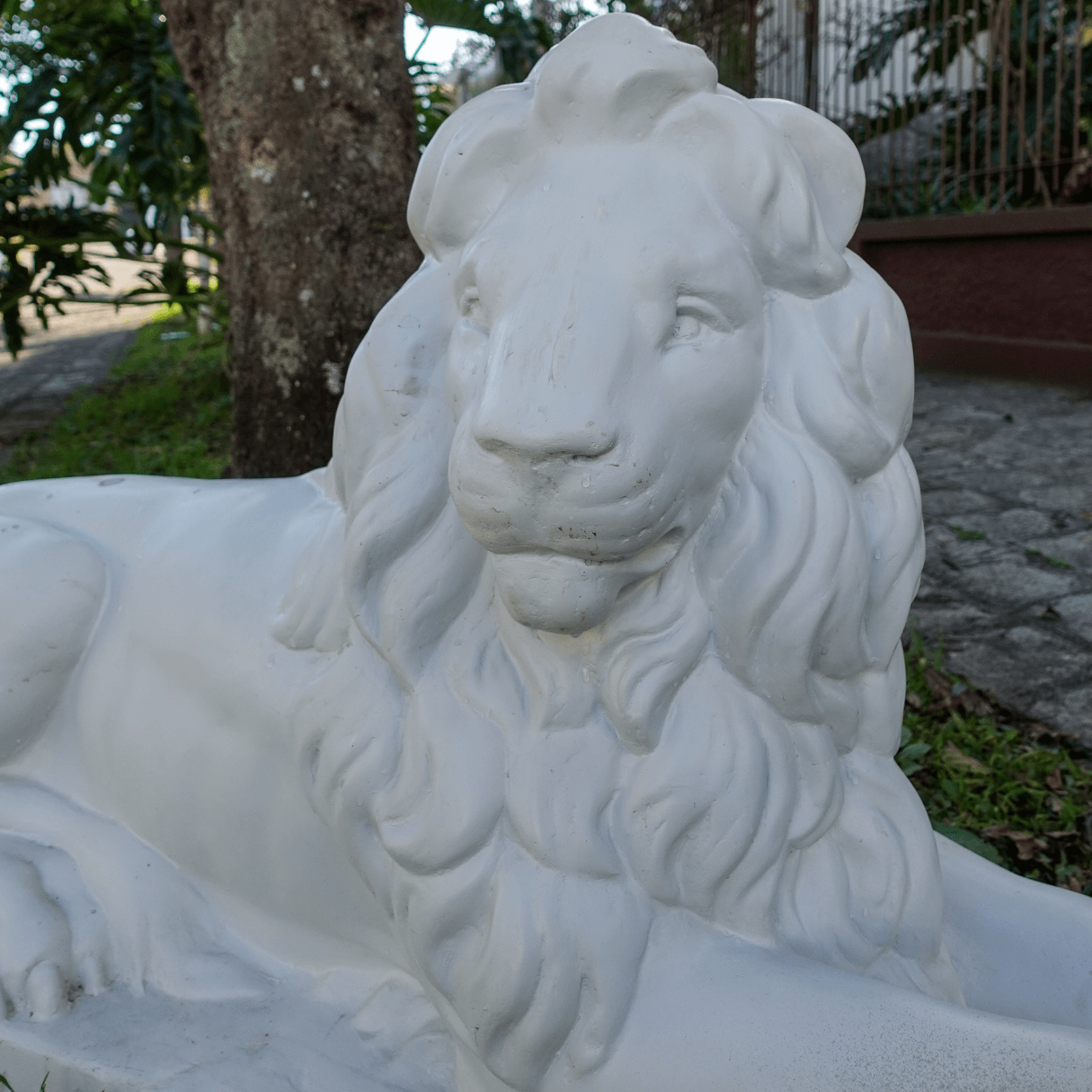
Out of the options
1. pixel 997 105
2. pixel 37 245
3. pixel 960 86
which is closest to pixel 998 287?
pixel 960 86

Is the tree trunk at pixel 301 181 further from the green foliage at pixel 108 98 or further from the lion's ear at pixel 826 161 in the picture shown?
the lion's ear at pixel 826 161

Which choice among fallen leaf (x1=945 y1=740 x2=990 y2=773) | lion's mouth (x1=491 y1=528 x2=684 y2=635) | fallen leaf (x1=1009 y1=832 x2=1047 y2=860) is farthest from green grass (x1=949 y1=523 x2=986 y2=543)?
lion's mouth (x1=491 y1=528 x2=684 y2=635)

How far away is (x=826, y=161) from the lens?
1.09m

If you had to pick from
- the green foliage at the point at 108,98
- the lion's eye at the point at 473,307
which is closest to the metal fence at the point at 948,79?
the green foliage at the point at 108,98

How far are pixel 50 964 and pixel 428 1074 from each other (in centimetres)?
50

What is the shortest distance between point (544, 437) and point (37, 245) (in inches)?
197

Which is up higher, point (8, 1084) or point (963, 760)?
point (8, 1084)

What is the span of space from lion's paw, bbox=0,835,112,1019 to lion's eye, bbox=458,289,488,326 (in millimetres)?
925

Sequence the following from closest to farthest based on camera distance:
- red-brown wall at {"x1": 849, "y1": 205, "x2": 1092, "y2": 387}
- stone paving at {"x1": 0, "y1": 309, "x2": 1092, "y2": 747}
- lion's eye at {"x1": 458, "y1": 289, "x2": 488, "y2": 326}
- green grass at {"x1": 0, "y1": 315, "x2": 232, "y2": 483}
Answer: lion's eye at {"x1": 458, "y1": 289, "x2": 488, "y2": 326}
stone paving at {"x1": 0, "y1": 309, "x2": 1092, "y2": 747}
green grass at {"x1": 0, "y1": 315, "x2": 232, "y2": 483}
red-brown wall at {"x1": 849, "y1": 205, "x2": 1092, "y2": 387}

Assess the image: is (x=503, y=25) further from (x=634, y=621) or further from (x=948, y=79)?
(x=948, y=79)

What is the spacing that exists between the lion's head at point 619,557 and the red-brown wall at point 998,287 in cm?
637

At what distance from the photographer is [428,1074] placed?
4.25 ft

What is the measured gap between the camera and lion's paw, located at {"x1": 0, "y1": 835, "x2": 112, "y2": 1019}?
4.54 feet

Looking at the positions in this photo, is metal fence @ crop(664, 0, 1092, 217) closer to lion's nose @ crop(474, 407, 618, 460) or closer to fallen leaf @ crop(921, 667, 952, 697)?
fallen leaf @ crop(921, 667, 952, 697)
